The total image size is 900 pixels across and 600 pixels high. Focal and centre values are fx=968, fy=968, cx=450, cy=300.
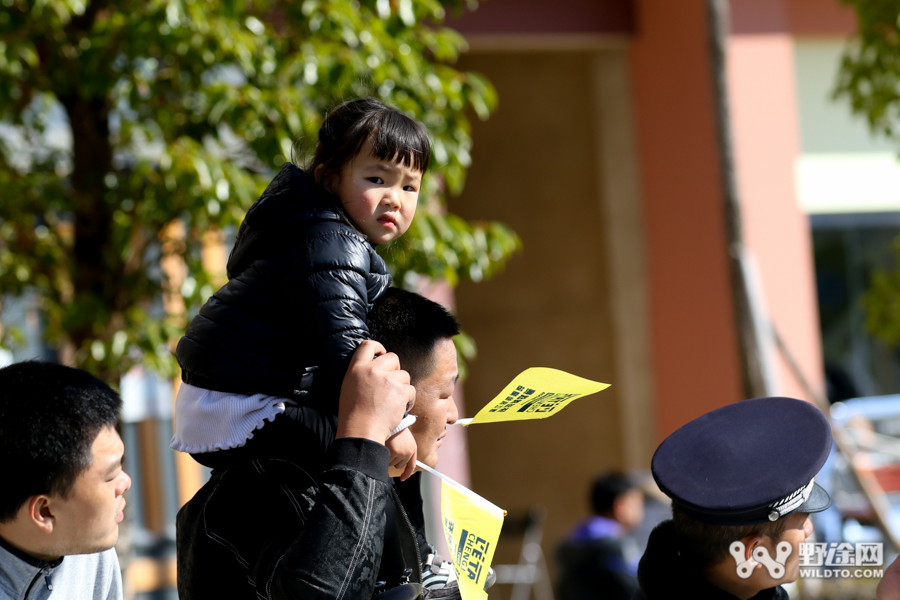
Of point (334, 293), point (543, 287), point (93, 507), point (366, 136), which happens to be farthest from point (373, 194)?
point (543, 287)

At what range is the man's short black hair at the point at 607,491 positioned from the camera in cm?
578

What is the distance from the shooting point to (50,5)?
3205 millimetres

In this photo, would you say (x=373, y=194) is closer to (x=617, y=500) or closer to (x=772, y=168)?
(x=617, y=500)

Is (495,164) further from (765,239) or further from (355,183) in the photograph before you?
(355,183)

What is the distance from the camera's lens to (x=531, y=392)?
1.54 metres

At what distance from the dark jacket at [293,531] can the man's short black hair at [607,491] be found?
446 cm

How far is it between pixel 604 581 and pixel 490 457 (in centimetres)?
434

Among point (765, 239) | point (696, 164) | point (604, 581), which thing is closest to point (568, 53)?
point (696, 164)

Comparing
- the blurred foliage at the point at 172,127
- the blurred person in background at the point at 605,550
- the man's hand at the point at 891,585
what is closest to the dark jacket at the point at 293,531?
the man's hand at the point at 891,585

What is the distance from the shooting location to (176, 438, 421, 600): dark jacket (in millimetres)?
1257

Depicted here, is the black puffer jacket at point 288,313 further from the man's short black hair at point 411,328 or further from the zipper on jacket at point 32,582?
the zipper on jacket at point 32,582

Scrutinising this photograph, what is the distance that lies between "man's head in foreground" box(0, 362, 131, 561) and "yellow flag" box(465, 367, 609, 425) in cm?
62

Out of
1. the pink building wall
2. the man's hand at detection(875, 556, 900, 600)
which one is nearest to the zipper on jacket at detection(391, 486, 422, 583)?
the man's hand at detection(875, 556, 900, 600)

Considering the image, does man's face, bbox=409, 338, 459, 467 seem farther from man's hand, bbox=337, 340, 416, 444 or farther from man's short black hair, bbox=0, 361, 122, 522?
man's short black hair, bbox=0, 361, 122, 522
